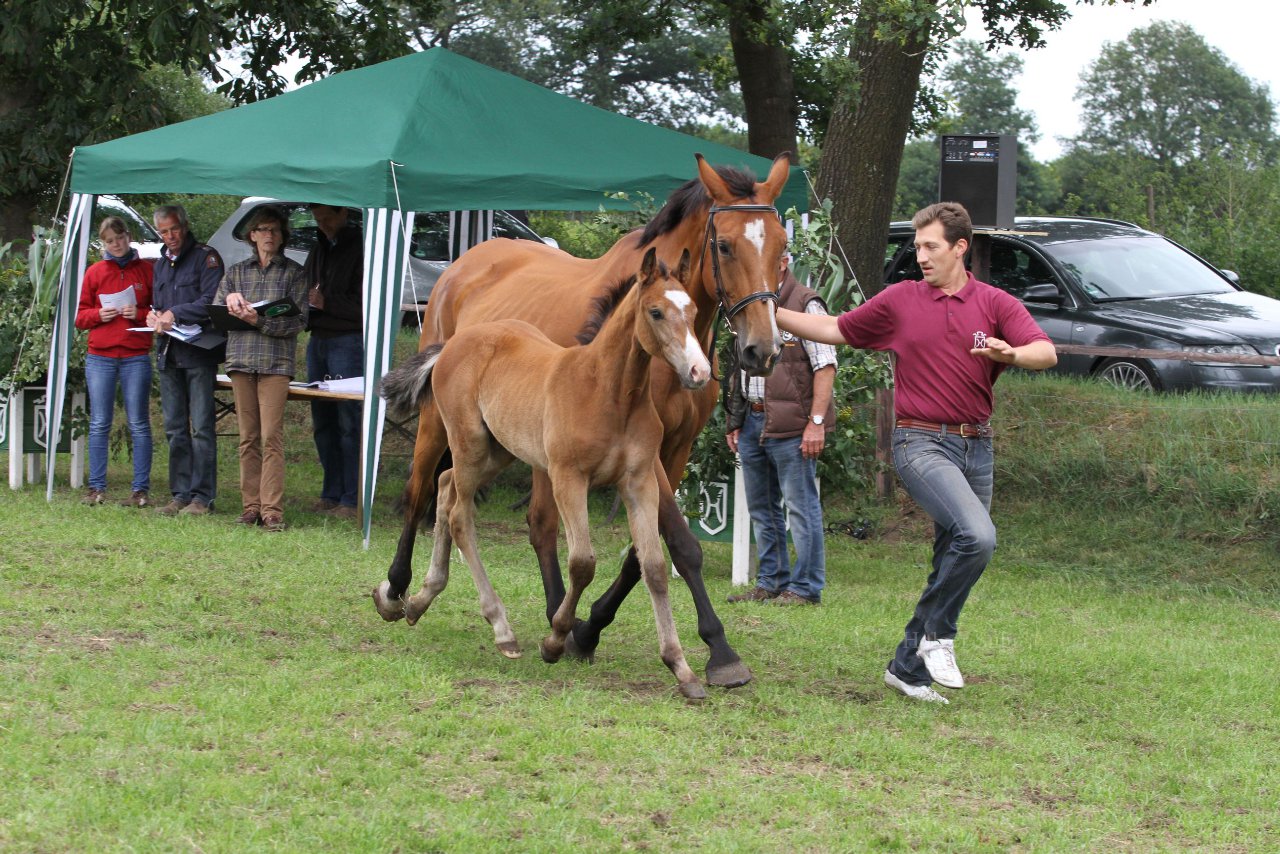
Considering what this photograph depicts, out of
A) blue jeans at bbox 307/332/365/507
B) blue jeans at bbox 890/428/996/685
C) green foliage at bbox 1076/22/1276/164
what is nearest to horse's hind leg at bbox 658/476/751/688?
blue jeans at bbox 890/428/996/685

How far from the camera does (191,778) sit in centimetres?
455

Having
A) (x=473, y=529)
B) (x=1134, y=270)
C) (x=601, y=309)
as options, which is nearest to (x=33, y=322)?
(x=473, y=529)

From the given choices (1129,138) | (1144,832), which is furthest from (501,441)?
(1129,138)

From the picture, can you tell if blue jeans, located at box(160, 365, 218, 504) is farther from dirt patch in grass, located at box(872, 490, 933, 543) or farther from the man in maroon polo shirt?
the man in maroon polo shirt

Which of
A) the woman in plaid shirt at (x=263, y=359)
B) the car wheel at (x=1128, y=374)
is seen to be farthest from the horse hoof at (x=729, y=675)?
the car wheel at (x=1128, y=374)

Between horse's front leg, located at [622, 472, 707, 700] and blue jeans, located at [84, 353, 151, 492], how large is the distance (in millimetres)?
5985

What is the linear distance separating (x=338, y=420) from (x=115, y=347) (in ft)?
5.46

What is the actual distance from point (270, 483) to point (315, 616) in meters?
3.03

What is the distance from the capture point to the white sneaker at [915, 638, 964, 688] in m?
5.95

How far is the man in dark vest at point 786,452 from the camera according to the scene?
317 inches

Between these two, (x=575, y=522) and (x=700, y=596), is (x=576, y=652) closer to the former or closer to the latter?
(x=700, y=596)

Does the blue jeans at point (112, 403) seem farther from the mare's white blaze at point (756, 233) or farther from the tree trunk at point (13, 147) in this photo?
the mare's white blaze at point (756, 233)

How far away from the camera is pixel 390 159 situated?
9188 mm

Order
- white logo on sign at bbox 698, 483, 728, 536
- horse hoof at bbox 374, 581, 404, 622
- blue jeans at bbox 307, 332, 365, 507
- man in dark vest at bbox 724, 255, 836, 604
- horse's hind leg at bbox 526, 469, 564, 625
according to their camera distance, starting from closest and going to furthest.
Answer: horse's hind leg at bbox 526, 469, 564, 625 < horse hoof at bbox 374, 581, 404, 622 < man in dark vest at bbox 724, 255, 836, 604 < white logo on sign at bbox 698, 483, 728, 536 < blue jeans at bbox 307, 332, 365, 507
